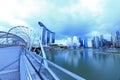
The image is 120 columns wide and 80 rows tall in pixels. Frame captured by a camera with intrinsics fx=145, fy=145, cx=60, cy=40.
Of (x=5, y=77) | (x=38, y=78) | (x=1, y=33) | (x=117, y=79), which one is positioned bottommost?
(x=117, y=79)

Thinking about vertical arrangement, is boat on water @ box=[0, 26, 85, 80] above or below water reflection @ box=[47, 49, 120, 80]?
above

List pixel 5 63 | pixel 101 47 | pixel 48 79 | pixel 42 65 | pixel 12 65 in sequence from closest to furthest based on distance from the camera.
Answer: pixel 48 79, pixel 42 65, pixel 12 65, pixel 5 63, pixel 101 47

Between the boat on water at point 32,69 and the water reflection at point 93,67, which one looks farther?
the water reflection at point 93,67

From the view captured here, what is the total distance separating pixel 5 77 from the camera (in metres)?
6.52

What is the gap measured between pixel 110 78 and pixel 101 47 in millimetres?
107965

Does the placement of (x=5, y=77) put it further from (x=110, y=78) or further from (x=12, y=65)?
(x=110, y=78)

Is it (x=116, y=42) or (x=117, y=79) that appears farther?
(x=116, y=42)

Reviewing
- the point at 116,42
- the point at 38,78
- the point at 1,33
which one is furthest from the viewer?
the point at 116,42

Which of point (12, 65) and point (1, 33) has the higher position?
point (1, 33)

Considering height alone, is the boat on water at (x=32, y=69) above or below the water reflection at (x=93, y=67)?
above

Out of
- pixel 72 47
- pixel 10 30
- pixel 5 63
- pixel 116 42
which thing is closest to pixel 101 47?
pixel 116 42

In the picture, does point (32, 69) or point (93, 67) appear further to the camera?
point (93, 67)

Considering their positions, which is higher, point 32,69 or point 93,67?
point 32,69

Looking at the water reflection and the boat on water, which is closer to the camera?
the boat on water
